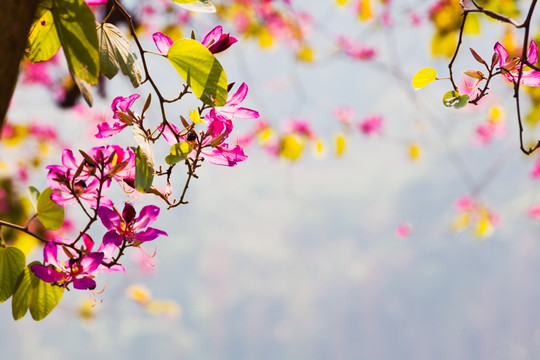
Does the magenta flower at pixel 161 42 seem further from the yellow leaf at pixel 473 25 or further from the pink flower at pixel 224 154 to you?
the yellow leaf at pixel 473 25

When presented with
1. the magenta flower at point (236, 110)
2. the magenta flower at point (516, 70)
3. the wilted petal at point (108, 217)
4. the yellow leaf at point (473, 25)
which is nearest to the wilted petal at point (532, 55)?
the magenta flower at point (516, 70)

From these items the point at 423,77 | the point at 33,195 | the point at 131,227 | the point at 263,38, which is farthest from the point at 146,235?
the point at 263,38

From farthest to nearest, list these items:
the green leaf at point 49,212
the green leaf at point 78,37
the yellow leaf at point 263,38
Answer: the yellow leaf at point 263,38 < the green leaf at point 49,212 < the green leaf at point 78,37

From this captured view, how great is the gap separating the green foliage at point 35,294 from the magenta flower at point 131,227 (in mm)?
56

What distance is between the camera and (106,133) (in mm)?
372

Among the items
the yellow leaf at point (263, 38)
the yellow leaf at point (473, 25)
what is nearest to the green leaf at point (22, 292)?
the yellow leaf at point (473, 25)

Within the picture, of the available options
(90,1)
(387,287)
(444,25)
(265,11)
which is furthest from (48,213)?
(387,287)

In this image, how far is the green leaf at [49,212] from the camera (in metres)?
0.42

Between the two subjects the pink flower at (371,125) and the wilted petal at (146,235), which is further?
the pink flower at (371,125)

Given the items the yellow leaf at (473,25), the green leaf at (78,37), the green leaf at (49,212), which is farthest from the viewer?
the yellow leaf at (473,25)

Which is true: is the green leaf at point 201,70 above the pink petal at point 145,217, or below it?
above

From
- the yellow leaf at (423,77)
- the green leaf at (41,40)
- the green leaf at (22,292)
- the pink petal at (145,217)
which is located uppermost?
the yellow leaf at (423,77)

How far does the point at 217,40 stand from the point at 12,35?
0.42ft

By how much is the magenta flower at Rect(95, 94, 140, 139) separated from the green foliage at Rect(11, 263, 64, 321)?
0.11 m
